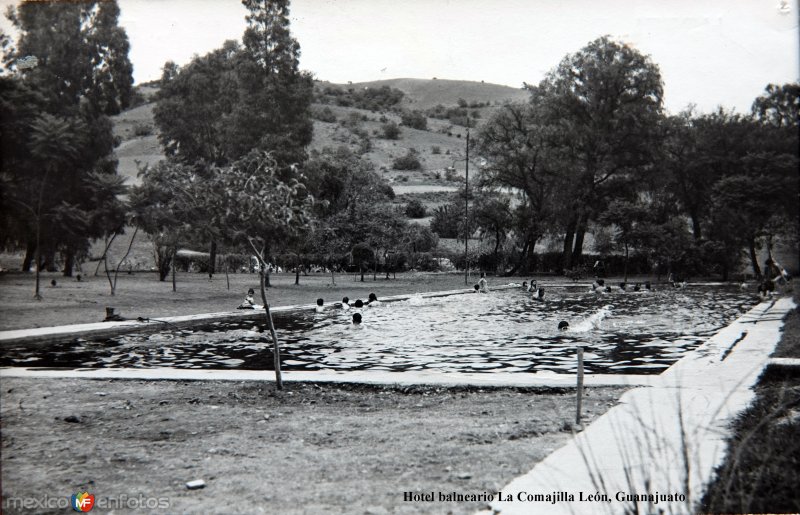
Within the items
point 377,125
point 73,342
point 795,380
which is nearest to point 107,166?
point 73,342

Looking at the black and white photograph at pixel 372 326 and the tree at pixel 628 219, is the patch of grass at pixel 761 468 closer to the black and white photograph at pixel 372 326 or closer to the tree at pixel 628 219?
the black and white photograph at pixel 372 326

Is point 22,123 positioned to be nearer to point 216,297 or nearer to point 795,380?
point 216,297

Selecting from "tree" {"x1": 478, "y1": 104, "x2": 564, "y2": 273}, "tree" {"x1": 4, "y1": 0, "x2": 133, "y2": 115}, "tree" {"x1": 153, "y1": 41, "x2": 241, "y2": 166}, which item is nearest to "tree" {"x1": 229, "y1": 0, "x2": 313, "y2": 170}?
"tree" {"x1": 153, "y1": 41, "x2": 241, "y2": 166}

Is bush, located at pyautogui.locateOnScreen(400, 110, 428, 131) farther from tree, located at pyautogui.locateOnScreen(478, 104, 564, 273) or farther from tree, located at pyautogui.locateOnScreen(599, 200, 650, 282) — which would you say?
tree, located at pyautogui.locateOnScreen(599, 200, 650, 282)

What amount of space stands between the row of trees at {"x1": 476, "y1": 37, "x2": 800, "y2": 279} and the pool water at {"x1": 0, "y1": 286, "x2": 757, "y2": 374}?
58.4 feet

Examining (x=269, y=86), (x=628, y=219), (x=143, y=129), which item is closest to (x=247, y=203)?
(x=269, y=86)

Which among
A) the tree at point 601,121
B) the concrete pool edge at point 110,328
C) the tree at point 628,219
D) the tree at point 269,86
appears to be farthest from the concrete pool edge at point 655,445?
the tree at point 601,121

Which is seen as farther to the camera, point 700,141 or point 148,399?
point 700,141

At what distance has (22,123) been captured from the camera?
67.8ft

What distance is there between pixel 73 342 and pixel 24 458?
819cm

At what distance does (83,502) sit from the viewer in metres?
3.75

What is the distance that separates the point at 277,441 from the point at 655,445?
3043 millimetres

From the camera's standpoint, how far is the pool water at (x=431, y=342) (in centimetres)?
981

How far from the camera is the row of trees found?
3659cm
